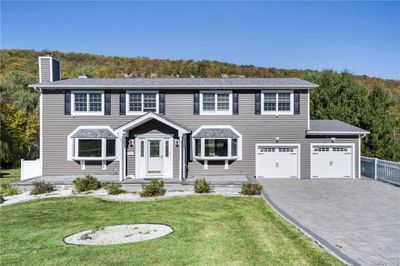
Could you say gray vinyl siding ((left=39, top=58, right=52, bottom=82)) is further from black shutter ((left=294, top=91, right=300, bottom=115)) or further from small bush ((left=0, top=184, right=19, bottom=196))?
black shutter ((left=294, top=91, right=300, bottom=115))

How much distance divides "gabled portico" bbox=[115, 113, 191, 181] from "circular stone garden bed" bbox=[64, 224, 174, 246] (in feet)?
28.8

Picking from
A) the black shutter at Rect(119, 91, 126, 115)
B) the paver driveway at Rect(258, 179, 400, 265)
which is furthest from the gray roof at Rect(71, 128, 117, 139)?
the paver driveway at Rect(258, 179, 400, 265)

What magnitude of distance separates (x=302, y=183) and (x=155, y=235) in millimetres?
11204

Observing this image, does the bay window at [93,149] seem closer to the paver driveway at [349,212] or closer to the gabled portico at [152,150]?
the gabled portico at [152,150]

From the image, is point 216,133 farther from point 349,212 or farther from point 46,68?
point 46,68

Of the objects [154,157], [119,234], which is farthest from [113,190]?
[119,234]

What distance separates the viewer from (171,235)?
8758 millimetres

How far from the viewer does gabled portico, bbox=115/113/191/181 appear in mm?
18750

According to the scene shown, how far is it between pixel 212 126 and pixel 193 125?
1.13 metres

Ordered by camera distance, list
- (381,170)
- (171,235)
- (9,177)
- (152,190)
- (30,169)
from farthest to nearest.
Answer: (9,177)
(30,169)
(381,170)
(152,190)
(171,235)

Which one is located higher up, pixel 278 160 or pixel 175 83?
pixel 175 83

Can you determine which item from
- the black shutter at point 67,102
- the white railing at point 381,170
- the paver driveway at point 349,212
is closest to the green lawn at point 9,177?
the black shutter at point 67,102

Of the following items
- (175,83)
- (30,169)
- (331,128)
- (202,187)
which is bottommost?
(202,187)

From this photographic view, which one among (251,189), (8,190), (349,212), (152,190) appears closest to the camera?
(349,212)
